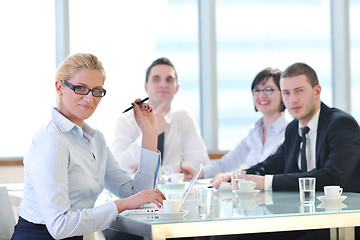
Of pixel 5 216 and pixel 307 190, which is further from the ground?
pixel 307 190

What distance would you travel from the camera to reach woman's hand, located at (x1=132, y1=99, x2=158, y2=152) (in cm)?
246

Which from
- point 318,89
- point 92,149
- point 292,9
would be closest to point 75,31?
point 292,9

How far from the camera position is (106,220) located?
1885 mm

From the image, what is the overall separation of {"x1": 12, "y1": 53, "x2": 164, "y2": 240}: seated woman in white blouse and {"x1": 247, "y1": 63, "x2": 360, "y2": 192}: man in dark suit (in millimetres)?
901

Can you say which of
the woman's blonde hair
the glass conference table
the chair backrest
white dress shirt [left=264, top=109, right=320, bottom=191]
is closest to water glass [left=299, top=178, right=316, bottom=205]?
the glass conference table

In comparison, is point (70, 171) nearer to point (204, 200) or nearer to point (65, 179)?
point (65, 179)

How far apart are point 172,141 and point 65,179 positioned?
8.17 feet

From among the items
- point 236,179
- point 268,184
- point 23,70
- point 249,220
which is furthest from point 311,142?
point 23,70

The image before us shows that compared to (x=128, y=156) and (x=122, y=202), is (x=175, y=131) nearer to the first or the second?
(x=128, y=156)

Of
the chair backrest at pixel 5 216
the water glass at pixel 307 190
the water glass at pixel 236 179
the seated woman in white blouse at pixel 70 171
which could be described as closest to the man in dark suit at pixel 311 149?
the water glass at pixel 236 179

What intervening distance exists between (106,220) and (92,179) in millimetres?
265

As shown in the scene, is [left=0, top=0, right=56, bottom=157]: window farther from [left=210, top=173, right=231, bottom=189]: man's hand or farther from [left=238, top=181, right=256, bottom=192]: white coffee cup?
[left=238, top=181, right=256, bottom=192]: white coffee cup

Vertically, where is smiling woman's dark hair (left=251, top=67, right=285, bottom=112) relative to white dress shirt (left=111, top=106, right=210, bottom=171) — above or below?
above

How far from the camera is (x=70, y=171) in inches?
79.0
